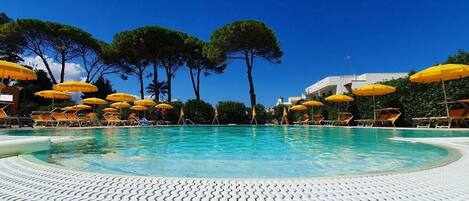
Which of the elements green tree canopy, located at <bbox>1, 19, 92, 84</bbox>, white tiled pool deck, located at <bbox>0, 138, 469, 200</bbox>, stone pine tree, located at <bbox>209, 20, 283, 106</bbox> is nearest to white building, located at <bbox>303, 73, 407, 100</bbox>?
stone pine tree, located at <bbox>209, 20, 283, 106</bbox>

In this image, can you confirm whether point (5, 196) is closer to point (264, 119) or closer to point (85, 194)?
point (85, 194)

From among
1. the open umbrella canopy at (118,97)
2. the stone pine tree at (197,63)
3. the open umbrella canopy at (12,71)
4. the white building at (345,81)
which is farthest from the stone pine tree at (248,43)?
the open umbrella canopy at (12,71)

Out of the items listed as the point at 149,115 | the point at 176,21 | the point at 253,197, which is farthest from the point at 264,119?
the point at 253,197

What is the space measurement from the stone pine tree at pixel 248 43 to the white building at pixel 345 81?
6.08 m

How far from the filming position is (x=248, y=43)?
26125mm

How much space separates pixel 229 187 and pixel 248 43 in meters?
24.3

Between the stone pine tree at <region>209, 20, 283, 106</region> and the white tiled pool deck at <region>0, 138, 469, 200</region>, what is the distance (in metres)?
23.4

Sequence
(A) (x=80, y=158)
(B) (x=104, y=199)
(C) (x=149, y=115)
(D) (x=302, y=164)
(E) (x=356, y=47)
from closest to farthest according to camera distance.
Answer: (B) (x=104, y=199) → (D) (x=302, y=164) → (A) (x=80, y=158) → (C) (x=149, y=115) → (E) (x=356, y=47)

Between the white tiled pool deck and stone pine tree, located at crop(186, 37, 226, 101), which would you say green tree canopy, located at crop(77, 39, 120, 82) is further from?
the white tiled pool deck

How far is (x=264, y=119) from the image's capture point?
82.8 feet

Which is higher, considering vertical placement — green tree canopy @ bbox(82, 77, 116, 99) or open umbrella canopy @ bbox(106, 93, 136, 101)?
green tree canopy @ bbox(82, 77, 116, 99)

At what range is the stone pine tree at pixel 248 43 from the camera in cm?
2597

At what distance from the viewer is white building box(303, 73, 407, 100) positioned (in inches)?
1170

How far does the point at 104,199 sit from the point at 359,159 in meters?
3.76
